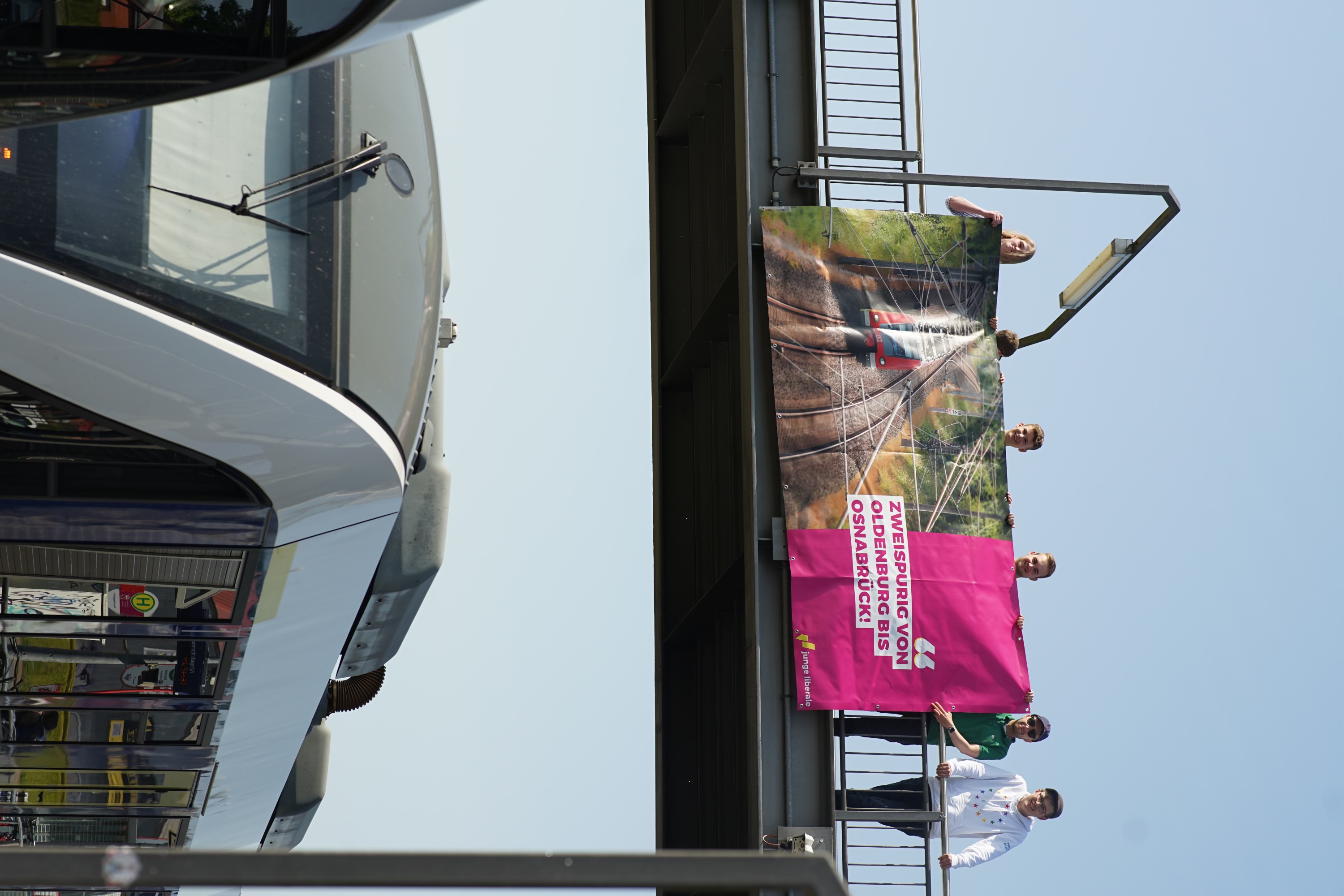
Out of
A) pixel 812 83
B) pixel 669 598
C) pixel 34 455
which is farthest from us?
pixel 669 598

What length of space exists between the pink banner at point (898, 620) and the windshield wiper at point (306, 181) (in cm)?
394

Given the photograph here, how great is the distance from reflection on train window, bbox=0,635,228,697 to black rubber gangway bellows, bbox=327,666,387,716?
3.39 m

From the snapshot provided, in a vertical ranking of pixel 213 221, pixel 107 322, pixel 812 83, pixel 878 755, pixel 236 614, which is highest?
pixel 812 83

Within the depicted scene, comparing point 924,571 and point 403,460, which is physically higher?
point 403,460

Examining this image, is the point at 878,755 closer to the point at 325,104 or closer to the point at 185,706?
the point at 185,706

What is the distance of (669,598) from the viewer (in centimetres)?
1157

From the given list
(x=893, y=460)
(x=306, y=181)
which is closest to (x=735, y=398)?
(x=893, y=460)

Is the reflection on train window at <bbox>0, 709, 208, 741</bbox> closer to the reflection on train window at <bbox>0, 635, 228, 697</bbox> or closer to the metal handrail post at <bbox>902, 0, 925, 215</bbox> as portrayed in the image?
the reflection on train window at <bbox>0, 635, 228, 697</bbox>

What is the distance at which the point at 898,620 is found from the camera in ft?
28.6

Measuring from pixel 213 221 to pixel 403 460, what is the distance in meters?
1.44

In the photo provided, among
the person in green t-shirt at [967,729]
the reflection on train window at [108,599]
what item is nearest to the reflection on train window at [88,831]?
the reflection on train window at [108,599]

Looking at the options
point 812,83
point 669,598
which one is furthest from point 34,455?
point 669,598

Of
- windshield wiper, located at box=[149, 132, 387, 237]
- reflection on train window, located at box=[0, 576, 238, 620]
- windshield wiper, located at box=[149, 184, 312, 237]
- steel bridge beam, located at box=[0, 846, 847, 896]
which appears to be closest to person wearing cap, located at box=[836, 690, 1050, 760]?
reflection on train window, located at box=[0, 576, 238, 620]

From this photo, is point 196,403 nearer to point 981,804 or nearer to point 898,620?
point 898,620
